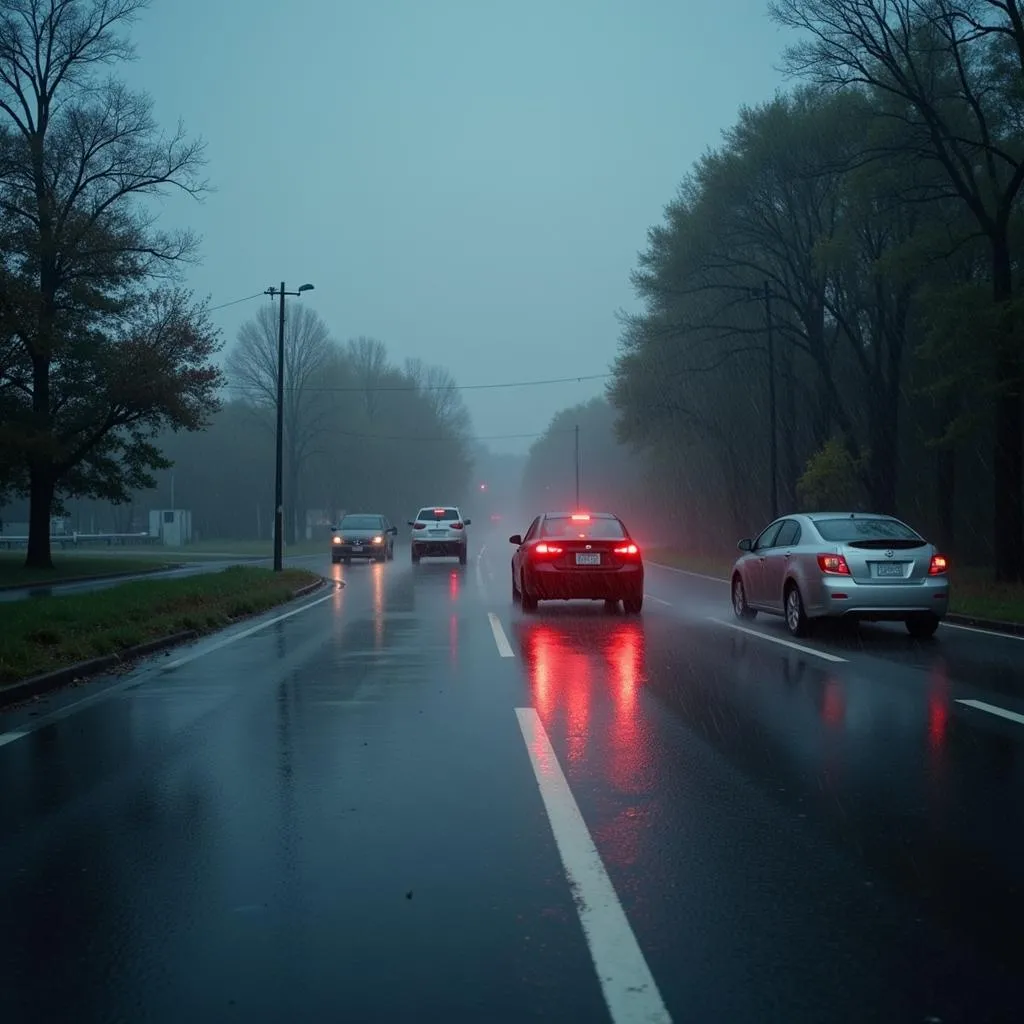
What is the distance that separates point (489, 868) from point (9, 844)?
2.46 meters

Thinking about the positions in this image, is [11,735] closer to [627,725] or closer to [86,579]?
[627,725]

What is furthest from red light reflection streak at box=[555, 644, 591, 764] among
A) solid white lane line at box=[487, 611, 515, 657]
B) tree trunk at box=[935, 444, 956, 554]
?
tree trunk at box=[935, 444, 956, 554]

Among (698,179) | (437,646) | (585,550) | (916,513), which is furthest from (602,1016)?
(916,513)

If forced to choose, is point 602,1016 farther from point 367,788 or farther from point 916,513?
point 916,513

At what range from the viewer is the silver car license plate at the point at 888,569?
14.4 m

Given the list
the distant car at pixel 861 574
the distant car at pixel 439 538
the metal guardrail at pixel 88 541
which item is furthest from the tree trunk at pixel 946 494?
the metal guardrail at pixel 88 541

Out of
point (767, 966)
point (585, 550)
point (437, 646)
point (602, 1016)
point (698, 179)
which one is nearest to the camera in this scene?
point (602, 1016)

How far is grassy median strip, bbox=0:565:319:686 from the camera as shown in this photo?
12.2 meters

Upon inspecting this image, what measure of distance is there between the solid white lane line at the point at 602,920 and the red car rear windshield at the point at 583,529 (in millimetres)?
11664

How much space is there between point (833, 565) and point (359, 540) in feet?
92.6

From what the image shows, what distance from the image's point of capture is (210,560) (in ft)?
158

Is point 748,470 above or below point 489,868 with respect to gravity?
above

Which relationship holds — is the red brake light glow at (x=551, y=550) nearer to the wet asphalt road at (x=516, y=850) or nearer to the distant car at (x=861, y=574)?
the distant car at (x=861, y=574)

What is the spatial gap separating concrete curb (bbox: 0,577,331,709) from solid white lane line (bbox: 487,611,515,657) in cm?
410
